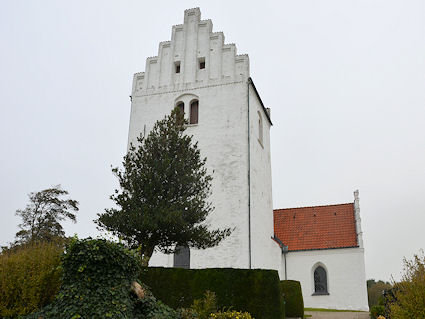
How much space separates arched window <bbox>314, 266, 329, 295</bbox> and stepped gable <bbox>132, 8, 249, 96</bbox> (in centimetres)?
1153

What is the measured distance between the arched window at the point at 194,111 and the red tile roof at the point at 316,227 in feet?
31.1

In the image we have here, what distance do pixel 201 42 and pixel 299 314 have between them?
1341 centimetres

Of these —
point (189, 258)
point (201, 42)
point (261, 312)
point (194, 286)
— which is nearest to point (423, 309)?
point (261, 312)

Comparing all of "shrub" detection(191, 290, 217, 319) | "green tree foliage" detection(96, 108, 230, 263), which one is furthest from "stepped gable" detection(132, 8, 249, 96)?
"shrub" detection(191, 290, 217, 319)

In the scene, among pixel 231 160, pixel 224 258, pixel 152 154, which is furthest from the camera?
pixel 231 160

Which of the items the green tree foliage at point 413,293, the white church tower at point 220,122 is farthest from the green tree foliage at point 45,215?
the green tree foliage at point 413,293

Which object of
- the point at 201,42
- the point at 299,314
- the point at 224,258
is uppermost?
the point at 201,42

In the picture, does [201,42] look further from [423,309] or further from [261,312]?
[423,309]

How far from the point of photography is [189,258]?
57.3ft

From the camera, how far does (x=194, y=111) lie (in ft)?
65.9

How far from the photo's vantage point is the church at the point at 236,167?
17.6 m

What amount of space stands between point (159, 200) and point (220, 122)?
7663mm

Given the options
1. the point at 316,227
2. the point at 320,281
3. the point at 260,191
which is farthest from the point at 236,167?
the point at 320,281

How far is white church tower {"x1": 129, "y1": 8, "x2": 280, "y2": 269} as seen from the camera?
17.4 metres
